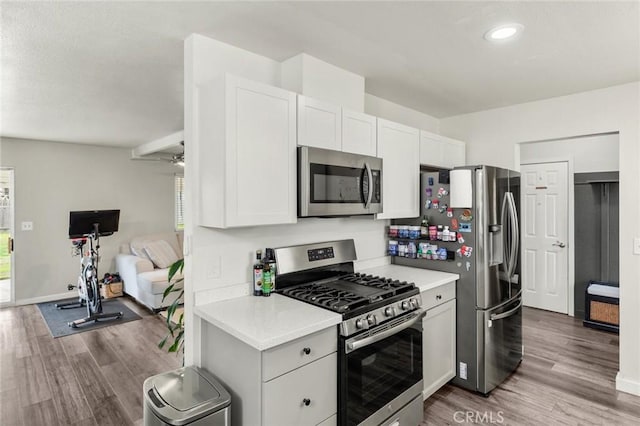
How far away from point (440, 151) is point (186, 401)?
2948 mm

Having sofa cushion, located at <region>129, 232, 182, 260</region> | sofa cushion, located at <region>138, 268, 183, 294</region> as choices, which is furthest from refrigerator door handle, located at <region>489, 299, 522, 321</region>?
sofa cushion, located at <region>129, 232, 182, 260</region>

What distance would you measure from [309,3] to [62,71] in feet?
6.86

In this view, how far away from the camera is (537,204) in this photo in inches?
195

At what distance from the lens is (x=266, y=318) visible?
187cm

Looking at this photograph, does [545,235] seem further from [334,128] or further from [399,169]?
[334,128]

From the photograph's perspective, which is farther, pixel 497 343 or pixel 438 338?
pixel 497 343

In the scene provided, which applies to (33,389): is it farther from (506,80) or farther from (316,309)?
(506,80)

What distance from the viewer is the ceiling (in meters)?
1.89

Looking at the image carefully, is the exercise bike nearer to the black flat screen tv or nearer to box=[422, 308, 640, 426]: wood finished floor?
the black flat screen tv

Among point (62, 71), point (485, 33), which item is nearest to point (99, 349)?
point (62, 71)

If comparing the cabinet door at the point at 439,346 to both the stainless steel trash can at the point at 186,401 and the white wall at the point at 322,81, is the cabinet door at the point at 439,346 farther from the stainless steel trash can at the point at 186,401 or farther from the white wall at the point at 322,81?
the white wall at the point at 322,81

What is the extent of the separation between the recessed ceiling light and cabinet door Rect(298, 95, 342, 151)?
39.6 inches

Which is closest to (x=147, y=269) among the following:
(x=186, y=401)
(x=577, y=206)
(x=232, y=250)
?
(x=232, y=250)

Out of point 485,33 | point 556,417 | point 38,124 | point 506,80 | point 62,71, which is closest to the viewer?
point 485,33
